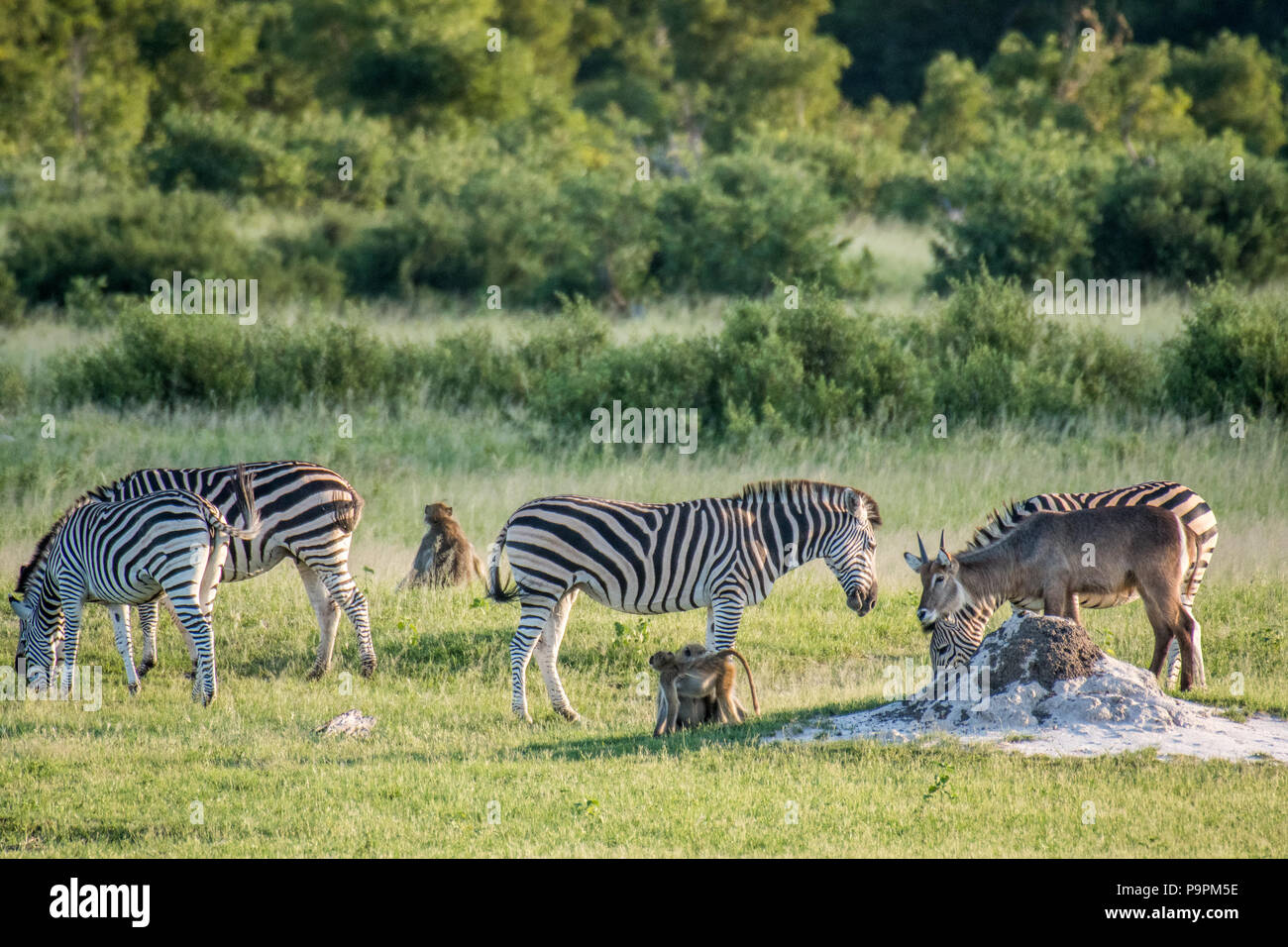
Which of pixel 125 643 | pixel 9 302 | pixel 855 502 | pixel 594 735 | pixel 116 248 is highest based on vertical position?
pixel 116 248

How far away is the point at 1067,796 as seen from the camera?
886cm

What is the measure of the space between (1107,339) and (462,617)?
1384cm

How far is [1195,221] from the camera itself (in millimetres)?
32062

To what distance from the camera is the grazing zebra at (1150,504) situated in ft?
38.0

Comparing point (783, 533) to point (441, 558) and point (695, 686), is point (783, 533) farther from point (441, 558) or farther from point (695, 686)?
point (441, 558)

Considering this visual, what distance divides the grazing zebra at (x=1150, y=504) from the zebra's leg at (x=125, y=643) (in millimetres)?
6404

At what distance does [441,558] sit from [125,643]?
334cm

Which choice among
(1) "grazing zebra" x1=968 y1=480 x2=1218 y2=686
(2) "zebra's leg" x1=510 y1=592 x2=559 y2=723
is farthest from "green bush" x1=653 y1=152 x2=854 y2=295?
(2) "zebra's leg" x1=510 y1=592 x2=559 y2=723

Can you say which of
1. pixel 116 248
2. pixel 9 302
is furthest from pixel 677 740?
pixel 116 248

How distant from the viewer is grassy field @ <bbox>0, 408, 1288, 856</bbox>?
8500 mm

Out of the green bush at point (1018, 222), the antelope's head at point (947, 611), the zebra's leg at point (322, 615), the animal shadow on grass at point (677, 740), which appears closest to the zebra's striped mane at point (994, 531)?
the antelope's head at point (947, 611)

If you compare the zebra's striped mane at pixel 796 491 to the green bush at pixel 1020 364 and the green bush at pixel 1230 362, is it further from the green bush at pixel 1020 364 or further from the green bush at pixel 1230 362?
the green bush at pixel 1230 362

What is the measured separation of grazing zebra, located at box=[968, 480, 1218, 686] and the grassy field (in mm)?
863

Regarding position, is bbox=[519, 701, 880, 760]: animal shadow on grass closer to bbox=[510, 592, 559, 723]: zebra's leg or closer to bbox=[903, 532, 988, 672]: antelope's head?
bbox=[510, 592, 559, 723]: zebra's leg
